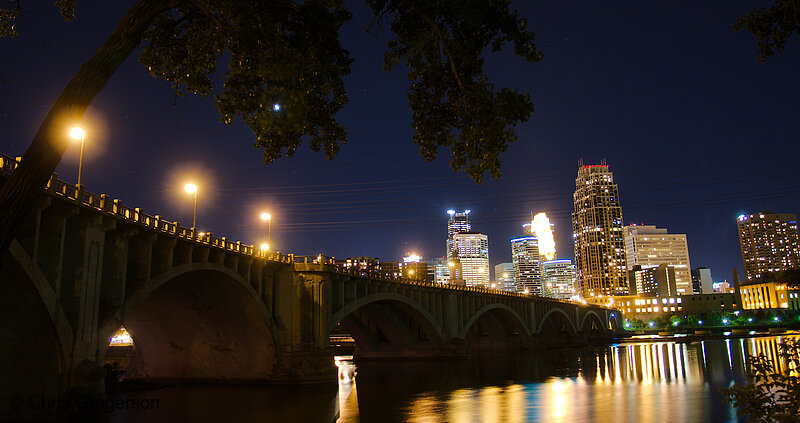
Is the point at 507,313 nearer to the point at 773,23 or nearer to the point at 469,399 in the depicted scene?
the point at 469,399

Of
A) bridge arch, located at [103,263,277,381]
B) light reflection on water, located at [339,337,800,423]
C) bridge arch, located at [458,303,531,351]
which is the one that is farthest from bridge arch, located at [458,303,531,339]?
bridge arch, located at [103,263,277,381]

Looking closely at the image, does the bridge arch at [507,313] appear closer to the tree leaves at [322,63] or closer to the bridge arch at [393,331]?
the bridge arch at [393,331]

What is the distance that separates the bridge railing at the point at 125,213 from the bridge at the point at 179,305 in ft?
0.23

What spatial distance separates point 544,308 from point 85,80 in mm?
118212

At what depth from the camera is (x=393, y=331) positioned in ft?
261

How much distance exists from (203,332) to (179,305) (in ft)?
11.4

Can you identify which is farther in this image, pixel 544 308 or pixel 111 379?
pixel 544 308

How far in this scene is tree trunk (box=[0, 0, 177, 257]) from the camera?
8898 millimetres

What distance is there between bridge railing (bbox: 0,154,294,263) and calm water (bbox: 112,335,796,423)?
1031 centimetres

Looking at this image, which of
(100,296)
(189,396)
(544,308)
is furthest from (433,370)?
(544,308)

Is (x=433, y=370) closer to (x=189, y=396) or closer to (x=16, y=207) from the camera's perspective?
(x=189, y=396)

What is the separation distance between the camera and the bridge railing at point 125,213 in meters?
24.6

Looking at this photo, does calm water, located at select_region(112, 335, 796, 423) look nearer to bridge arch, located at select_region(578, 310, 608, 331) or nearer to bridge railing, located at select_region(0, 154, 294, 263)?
bridge railing, located at select_region(0, 154, 294, 263)

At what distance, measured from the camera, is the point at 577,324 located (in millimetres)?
138500
